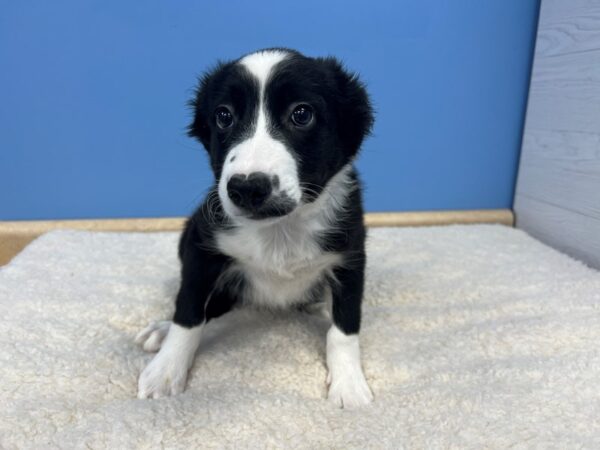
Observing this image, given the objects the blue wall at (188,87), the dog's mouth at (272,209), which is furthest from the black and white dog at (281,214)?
the blue wall at (188,87)

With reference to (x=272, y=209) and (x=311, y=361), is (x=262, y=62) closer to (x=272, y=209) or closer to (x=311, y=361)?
(x=272, y=209)

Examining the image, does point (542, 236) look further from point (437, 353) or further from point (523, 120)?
point (437, 353)

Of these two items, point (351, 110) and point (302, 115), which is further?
point (351, 110)

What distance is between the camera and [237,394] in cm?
113

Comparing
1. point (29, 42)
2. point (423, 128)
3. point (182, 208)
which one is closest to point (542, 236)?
point (423, 128)

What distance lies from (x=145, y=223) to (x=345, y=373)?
163 centimetres

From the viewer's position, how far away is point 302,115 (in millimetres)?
1167

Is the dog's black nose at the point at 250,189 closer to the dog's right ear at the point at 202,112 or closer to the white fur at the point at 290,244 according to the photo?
the white fur at the point at 290,244

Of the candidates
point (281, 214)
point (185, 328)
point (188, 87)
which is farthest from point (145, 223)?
point (281, 214)

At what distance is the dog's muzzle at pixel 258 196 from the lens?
3.21 feet

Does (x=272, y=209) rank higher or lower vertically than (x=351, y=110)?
lower

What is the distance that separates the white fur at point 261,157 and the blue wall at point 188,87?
1.27m

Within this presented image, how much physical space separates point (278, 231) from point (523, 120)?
1.89m

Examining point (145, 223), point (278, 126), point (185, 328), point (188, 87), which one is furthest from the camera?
point (145, 223)
